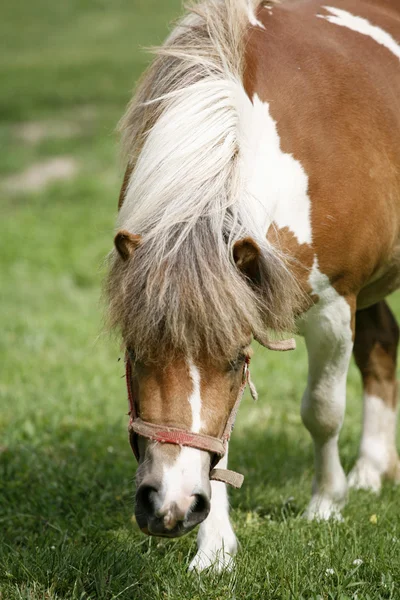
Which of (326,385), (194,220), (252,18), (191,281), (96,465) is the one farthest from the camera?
(96,465)

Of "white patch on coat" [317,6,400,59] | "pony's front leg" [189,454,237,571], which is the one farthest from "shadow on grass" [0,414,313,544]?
"white patch on coat" [317,6,400,59]

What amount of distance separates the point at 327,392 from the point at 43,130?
11279mm

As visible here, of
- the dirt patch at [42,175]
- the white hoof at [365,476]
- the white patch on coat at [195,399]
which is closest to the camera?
the white patch on coat at [195,399]

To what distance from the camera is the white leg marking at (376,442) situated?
13.8 ft

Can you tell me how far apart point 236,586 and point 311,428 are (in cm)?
105

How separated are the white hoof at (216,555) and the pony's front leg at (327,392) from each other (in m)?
0.46

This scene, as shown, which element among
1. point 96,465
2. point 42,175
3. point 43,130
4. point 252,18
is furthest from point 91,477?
point 43,130

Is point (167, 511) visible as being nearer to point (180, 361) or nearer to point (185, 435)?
point (185, 435)

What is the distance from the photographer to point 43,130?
45.6 feet

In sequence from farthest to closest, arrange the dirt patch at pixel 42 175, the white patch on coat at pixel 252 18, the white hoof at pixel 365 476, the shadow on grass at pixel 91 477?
the dirt patch at pixel 42 175, the white hoof at pixel 365 476, the shadow on grass at pixel 91 477, the white patch on coat at pixel 252 18

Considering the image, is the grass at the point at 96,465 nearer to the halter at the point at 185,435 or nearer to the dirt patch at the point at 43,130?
the halter at the point at 185,435

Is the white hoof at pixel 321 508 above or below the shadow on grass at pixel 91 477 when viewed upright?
above

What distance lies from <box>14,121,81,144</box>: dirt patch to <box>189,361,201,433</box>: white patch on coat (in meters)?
11.4

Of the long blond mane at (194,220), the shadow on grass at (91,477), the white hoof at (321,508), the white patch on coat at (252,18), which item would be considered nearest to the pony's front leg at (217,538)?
the shadow on grass at (91,477)
